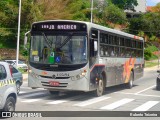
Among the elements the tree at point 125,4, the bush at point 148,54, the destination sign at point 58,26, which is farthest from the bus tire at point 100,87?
the tree at point 125,4

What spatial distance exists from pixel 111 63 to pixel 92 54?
10.1ft

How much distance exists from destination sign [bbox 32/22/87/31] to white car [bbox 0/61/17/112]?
17.0 ft

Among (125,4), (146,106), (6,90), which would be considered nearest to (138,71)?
(146,106)

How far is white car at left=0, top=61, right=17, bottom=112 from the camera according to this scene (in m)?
10.5

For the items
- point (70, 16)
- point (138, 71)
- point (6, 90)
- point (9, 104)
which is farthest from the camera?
point (70, 16)

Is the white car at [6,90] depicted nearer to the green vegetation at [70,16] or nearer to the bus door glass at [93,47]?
the bus door glass at [93,47]

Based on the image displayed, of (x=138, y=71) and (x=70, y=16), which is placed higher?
(x=70, y=16)

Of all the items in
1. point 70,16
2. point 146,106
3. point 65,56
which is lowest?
point 146,106

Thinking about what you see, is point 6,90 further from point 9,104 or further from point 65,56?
point 65,56

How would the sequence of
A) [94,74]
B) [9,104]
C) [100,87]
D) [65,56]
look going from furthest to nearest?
1. [100,87]
2. [94,74]
3. [65,56]
4. [9,104]

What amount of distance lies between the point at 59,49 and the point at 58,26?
Answer: 1.01 metres

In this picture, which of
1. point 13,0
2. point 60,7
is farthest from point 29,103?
point 60,7

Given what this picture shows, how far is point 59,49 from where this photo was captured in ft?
51.2

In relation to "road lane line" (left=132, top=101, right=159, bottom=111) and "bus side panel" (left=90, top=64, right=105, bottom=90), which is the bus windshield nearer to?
"bus side panel" (left=90, top=64, right=105, bottom=90)
